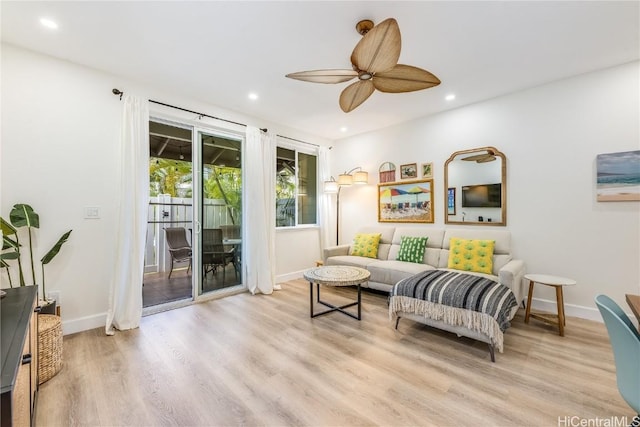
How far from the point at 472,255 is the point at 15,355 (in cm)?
384

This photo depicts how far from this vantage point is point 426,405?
1.68 meters

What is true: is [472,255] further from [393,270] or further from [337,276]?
[337,276]

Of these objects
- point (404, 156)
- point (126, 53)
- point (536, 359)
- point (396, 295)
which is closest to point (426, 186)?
point (404, 156)

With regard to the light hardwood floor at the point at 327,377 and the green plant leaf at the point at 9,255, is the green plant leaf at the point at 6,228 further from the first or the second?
the light hardwood floor at the point at 327,377

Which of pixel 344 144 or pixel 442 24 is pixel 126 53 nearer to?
pixel 442 24

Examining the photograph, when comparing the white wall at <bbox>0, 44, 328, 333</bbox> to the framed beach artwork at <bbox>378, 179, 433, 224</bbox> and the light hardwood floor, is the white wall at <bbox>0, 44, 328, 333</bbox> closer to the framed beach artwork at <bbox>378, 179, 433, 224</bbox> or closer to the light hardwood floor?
the light hardwood floor

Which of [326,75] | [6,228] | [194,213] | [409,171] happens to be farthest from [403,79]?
[6,228]

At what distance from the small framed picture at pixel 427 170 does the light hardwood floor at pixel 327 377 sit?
2272 mm

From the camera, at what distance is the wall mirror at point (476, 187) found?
11.6 feet

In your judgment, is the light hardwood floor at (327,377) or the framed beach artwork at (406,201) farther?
the framed beach artwork at (406,201)

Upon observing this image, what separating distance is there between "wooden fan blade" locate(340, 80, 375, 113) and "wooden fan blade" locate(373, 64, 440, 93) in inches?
3.1

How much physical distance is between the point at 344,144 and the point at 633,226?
4.10m

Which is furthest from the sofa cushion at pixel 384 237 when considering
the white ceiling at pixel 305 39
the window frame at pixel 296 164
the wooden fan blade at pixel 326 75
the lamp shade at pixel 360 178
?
the wooden fan blade at pixel 326 75

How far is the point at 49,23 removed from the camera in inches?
84.9
